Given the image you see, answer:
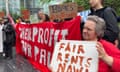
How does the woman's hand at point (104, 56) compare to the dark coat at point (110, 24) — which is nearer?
the woman's hand at point (104, 56)

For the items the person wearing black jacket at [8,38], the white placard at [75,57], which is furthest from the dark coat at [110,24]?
the person wearing black jacket at [8,38]

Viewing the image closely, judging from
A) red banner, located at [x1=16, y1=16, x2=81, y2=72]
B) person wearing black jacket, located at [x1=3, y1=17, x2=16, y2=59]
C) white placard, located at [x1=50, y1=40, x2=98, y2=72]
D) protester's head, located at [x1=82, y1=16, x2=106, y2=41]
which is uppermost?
protester's head, located at [x1=82, y1=16, x2=106, y2=41]

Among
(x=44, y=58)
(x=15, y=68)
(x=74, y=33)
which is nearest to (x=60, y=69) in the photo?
(x=74, y=33)

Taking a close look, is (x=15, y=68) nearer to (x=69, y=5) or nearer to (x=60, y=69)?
(x=69, y=5)

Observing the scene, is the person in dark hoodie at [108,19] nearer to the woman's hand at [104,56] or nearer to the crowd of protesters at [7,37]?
the woman's hand at [104,56]

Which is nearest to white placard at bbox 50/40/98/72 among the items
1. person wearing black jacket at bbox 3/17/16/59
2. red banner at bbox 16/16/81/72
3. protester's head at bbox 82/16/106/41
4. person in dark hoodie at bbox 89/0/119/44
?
protester's head at bbox 82/16/106/41

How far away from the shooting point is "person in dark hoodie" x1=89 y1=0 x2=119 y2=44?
561cm

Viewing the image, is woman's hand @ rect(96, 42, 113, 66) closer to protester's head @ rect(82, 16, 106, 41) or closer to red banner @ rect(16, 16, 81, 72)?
protester's head @ rect(82, 16, 106, 41)

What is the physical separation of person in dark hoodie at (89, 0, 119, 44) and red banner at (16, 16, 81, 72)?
1.73ft

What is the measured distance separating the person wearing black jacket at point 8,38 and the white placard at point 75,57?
10823 millimetres

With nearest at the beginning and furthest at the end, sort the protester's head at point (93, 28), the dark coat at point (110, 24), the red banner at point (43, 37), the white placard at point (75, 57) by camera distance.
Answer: the white placard at point (75, 57)
the protester's head at point (93, 28)
the dark coat at point (110, 24)
the red banner at point (43, 37)

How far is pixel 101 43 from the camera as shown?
13.4 feet

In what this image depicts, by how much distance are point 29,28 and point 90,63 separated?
16.4ft

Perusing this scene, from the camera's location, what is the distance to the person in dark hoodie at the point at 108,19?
5.61 metres
